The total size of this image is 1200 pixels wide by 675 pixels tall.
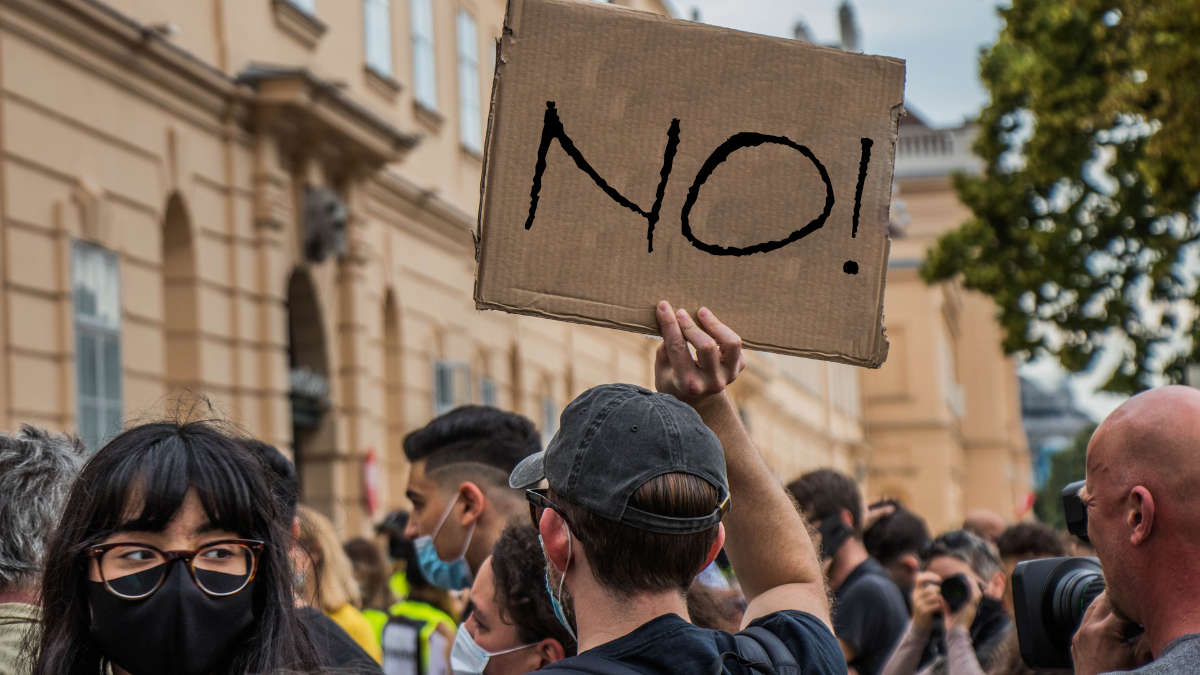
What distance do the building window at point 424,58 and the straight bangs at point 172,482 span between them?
17.5m

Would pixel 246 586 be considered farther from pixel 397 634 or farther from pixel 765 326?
pixel 397 634

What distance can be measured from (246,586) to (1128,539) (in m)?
1.53

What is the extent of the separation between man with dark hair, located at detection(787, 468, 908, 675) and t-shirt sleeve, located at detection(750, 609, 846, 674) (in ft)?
12.0

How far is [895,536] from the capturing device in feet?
26.8

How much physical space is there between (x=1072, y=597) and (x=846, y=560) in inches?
138

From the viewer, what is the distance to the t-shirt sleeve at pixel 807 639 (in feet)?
9.50

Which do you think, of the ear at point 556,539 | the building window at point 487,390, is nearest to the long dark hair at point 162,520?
the ear at point 556,539

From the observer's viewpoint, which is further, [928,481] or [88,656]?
[928,481]

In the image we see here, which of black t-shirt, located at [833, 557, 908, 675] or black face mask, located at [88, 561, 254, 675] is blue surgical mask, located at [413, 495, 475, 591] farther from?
black face mask, located at [88, 561, 254, 675]

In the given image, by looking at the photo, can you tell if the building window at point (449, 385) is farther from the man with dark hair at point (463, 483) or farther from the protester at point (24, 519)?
the protester at point (24, 519)

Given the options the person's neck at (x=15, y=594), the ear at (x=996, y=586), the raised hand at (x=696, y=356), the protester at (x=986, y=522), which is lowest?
the protester at (x=986, y=522)

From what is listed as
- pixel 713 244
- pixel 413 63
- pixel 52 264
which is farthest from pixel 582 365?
pixel 713 244

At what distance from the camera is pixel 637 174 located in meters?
3.17

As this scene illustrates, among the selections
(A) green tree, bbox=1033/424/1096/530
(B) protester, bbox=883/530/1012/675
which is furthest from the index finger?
(A) green tree, bbox=1033/424/1096/530
